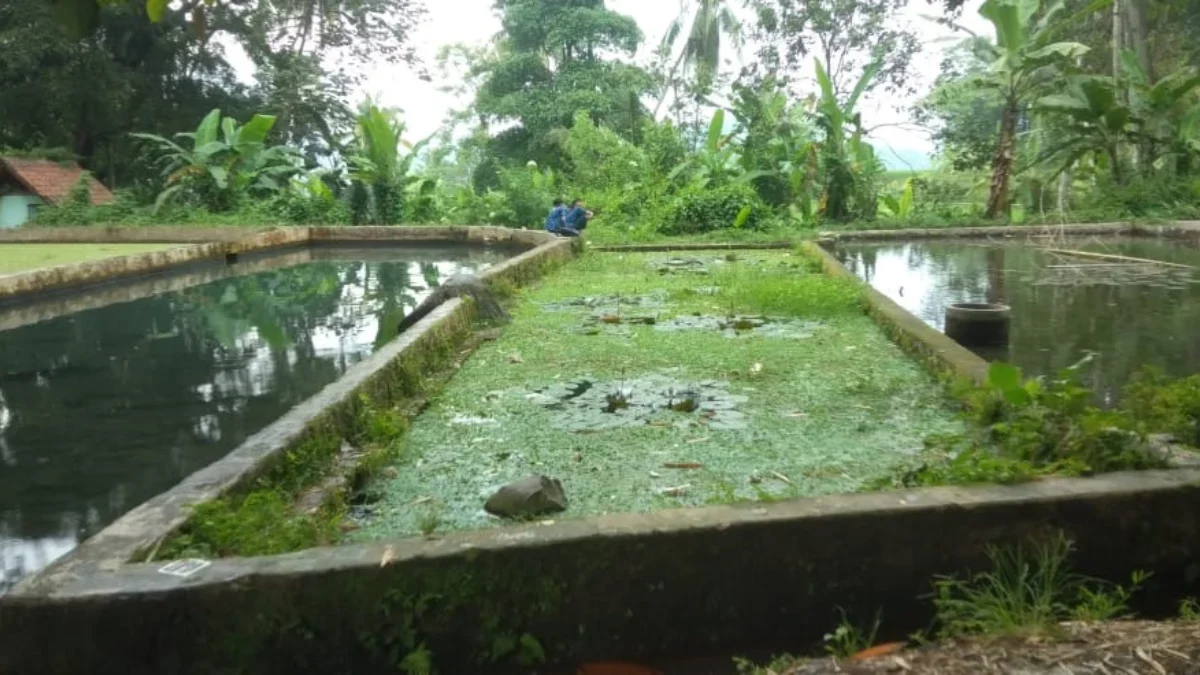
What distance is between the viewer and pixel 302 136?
75.6 ft

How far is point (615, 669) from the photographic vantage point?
2.32 meters

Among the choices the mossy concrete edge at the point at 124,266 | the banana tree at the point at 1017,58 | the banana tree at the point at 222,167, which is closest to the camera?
the mossy concrete edge at the point at 124,266

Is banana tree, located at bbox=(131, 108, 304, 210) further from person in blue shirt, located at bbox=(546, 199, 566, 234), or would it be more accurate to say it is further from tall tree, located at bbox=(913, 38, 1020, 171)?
tall tree, located at bbox=(913, 38, 1020, 171)

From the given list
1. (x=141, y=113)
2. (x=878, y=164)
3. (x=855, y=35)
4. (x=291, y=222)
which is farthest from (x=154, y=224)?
(x=855, y=35)

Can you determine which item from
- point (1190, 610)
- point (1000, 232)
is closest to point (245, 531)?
point (1190, 610)

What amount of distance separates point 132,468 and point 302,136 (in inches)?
801

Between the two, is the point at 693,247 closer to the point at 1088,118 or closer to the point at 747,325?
the point at 1088,118

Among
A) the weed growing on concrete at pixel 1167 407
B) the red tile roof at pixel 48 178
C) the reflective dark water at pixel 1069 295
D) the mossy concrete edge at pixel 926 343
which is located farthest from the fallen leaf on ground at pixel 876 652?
the red tile roof at pixel 48 178

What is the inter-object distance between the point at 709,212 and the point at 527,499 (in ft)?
43.1

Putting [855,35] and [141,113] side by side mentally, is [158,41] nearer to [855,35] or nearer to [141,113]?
[141,113]

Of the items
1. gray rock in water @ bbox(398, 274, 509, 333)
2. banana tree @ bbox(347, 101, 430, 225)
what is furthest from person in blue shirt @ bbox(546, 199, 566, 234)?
gray rock in water @ bbox(398, 274, 509, 333)

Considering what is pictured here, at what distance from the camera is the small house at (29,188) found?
18.6 m

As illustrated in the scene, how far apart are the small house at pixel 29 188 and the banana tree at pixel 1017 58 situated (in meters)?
16.4

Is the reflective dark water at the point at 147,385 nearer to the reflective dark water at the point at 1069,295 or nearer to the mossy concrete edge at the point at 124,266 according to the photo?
the mossy concrete edge at the point at 124,266
